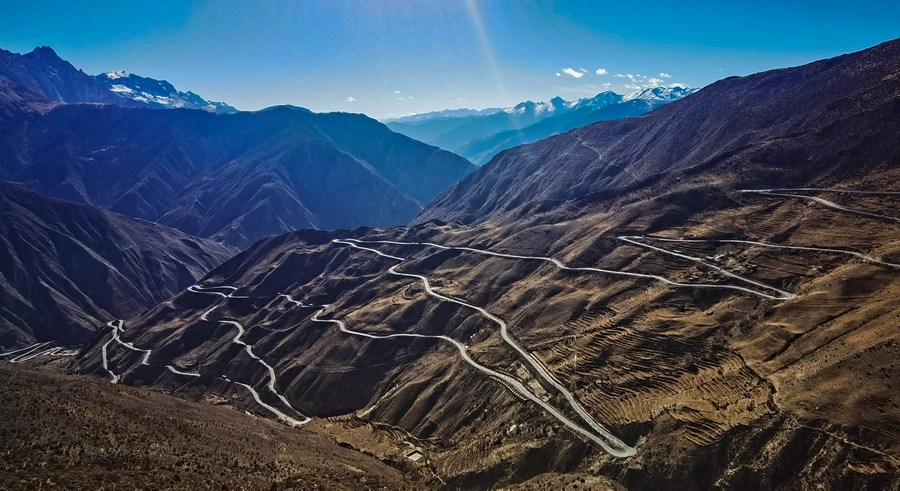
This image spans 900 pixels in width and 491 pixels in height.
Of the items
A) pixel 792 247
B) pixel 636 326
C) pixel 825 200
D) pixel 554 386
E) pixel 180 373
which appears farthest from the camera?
pixel 180 373

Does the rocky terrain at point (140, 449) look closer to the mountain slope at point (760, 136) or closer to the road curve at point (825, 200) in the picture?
the road curve at point (825, 200)

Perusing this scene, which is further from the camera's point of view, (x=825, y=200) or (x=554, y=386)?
(x=825, y=200)

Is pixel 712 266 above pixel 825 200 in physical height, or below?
below

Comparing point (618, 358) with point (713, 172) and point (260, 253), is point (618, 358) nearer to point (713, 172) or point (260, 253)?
point (713, 172)

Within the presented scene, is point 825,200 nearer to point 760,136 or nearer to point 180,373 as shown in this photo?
point 760,136

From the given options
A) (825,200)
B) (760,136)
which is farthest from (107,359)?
(760,136)

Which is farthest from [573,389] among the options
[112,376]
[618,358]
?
[112,376]

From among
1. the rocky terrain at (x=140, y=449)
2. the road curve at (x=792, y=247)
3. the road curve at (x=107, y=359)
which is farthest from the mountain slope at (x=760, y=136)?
the road curve at (x=107, y=359)

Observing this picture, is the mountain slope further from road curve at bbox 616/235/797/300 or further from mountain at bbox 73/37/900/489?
road curve at bbox 616/235/797/300
